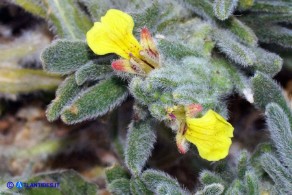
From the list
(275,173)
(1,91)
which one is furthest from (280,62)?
(1,91)

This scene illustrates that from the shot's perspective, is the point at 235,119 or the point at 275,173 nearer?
the point at 275,173

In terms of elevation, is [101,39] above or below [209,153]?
above

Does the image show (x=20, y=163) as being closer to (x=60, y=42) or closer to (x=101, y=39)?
(x=60, y=42)

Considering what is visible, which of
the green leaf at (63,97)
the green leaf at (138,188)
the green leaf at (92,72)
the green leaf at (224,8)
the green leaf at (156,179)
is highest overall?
the green leaf at (224,8)

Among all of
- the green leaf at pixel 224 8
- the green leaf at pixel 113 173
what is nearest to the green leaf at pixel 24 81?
the green leaf at pixel 113 173

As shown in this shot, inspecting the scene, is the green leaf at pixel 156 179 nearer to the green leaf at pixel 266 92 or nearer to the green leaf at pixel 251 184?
the green leaf at pixel 251 184

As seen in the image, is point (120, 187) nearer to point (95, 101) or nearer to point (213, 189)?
point (95, 101)

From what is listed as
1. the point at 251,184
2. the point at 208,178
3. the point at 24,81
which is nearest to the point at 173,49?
the point at 208,178
